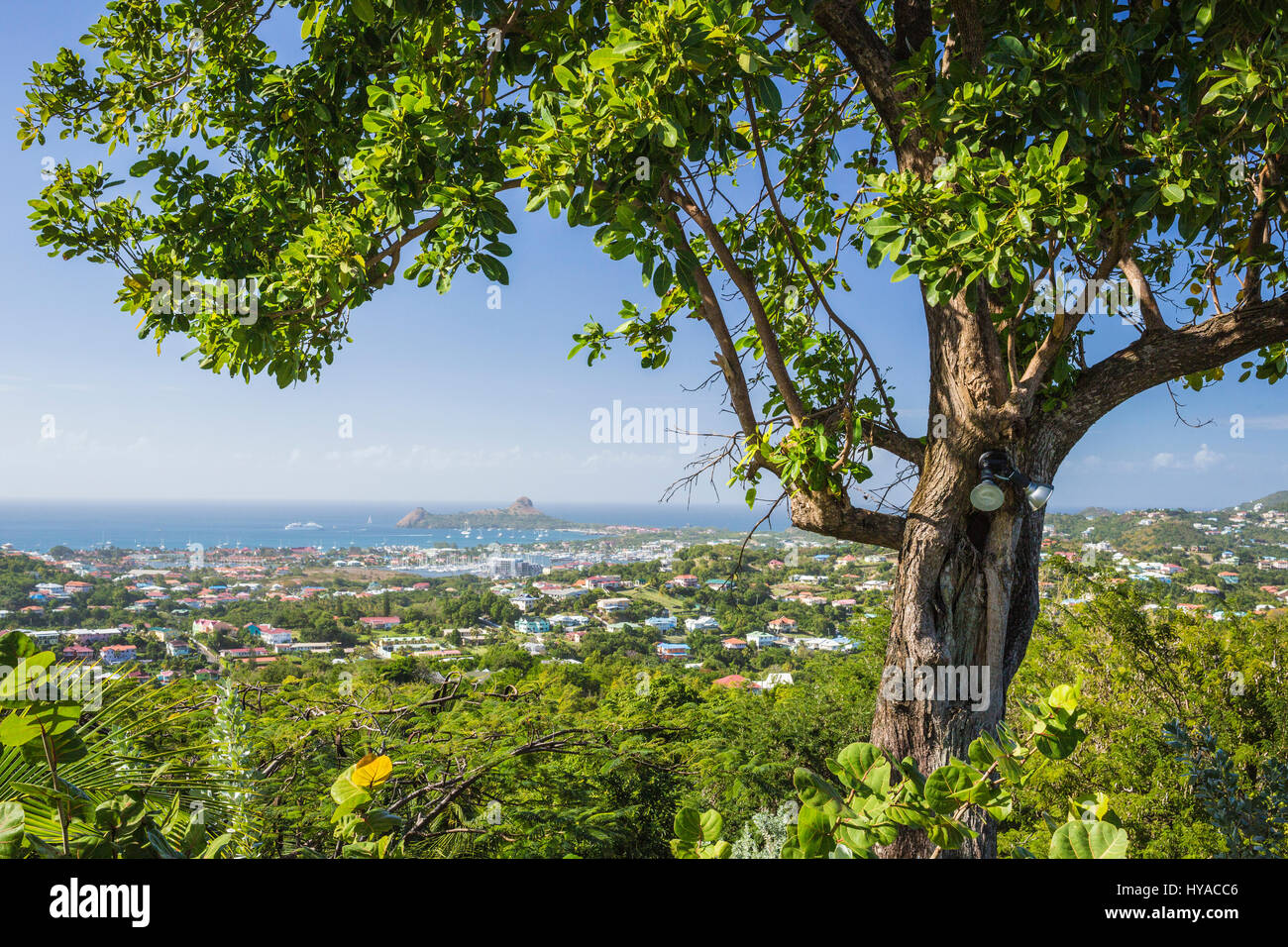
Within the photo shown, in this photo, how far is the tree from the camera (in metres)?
2.04

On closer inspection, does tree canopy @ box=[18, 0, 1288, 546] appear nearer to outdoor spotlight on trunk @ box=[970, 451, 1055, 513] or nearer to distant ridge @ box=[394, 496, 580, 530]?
outdoor spotlight on trunk @ box=[970, 451, 1055, 513]

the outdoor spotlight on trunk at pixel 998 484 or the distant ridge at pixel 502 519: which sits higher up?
the outdoor spotlight on trunk at pixel 998 484

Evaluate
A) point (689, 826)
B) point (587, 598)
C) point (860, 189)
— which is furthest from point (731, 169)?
point (587, 598)

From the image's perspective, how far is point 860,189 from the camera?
119 inches

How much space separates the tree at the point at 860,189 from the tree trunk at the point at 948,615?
0.01 m

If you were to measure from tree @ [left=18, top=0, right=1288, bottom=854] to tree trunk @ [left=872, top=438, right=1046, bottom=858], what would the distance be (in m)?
0.01

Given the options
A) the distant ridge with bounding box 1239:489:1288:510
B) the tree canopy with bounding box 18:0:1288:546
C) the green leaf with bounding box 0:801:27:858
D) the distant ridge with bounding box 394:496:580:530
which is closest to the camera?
the green leaf with bounding box 0:801:27:858

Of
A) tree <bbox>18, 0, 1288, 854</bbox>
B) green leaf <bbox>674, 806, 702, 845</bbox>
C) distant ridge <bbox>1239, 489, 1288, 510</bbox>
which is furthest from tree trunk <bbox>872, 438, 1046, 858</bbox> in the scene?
distant ridge <bbox>1239, 489, 1288, 510</bbox>

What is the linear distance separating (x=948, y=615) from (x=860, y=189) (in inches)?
77.0

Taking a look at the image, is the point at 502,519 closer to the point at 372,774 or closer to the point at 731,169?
the point at 731,169

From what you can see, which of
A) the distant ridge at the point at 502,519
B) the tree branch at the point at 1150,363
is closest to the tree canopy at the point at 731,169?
the tree branch at the point at 1150,363

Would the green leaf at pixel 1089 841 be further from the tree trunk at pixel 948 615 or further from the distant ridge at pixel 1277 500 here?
the distant ridge at pixel 1277 500

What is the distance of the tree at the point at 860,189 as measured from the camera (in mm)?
2035
